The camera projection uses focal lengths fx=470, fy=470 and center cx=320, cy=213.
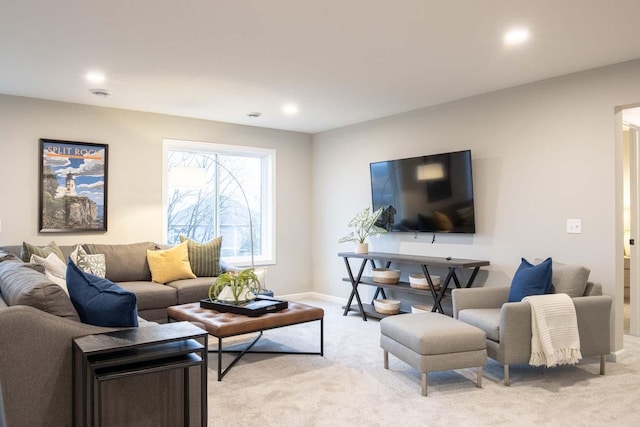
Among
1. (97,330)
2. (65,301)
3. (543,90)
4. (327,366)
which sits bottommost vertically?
(327,366)

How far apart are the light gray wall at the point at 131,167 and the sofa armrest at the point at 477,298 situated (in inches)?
127

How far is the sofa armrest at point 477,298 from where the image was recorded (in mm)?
3832

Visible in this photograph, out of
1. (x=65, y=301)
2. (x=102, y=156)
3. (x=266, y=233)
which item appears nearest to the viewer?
(x=65, y=301)

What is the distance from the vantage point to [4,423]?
2.06 meters

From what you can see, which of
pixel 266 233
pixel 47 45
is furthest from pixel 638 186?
pixel 47 45

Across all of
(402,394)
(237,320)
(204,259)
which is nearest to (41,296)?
(237,320)

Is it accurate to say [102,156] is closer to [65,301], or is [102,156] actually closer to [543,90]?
[65,301]

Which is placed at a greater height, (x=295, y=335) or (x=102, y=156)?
(x=102, y=156)

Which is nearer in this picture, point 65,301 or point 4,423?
point 4,423

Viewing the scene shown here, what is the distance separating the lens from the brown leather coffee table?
3334 mm

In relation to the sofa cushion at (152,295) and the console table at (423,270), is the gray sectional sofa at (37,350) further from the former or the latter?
the console table at (423,270)

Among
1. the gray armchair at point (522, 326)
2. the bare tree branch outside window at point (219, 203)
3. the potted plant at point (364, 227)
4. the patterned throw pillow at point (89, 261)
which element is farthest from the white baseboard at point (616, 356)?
the patterned throw pillow at point (89, 261)

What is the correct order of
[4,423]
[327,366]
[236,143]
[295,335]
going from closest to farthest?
[4,423] < [327,366] < [295,335] < [236,143]

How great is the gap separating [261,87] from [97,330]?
2.83 metres
